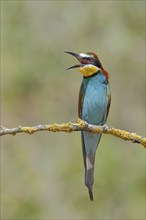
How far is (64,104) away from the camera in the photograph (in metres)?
10.4

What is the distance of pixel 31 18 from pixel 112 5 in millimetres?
1229

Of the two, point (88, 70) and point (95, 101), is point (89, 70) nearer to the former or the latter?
point (88, 70)

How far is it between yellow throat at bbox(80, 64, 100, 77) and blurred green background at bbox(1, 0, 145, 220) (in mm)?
4394

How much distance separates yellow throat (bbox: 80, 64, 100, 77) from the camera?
15.0 feet

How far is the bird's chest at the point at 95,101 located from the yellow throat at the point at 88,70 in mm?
48

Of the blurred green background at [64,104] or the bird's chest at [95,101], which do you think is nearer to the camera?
the bird's chest at [95,101]

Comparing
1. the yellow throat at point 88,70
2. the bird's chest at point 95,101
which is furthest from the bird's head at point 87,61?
the bird's chest at point 95,101

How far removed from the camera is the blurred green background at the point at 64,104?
944 cm

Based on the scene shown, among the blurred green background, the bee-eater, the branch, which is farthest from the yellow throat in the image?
the blurred green background

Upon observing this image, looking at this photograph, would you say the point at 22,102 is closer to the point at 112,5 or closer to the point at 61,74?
the point at 61,74

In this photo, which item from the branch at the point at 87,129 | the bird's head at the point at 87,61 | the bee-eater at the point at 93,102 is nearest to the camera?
the branch at the point at 87,129

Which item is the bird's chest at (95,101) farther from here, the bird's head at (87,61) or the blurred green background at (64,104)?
the blurred green background at (64,104)

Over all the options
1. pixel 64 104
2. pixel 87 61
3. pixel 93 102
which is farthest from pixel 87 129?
pixel 64 104

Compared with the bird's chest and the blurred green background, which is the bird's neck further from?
the blurred green background
